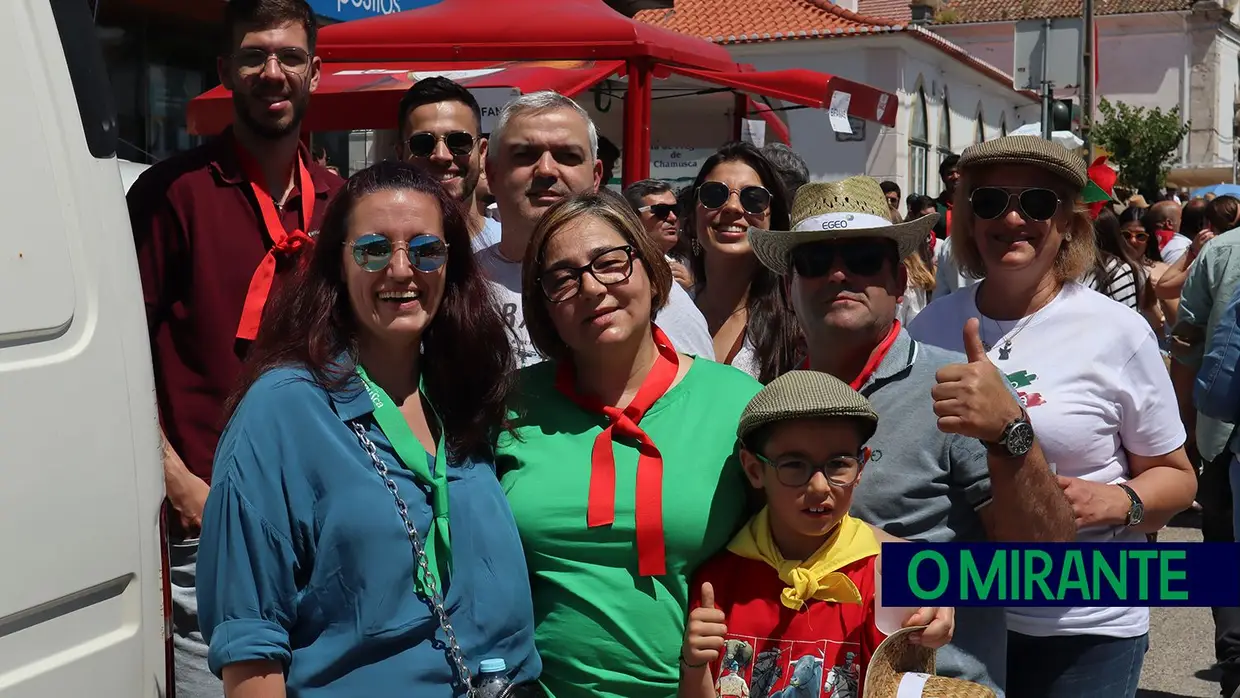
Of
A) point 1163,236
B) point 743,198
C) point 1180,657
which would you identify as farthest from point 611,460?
point 1163,236

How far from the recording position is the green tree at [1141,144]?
37.0m

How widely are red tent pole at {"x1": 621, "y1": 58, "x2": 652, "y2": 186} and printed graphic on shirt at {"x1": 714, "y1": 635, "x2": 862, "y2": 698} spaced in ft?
19.6

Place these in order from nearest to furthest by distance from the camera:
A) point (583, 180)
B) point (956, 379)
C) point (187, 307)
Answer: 1. point (956, 379)
2. point (187, 307)
3. point (583, 180)

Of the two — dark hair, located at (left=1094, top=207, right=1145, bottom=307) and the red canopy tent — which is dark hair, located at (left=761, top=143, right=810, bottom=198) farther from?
dark hair, located at (left=1094, top=207, right=1145, bottom=307)

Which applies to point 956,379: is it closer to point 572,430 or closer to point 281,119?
point 572,430

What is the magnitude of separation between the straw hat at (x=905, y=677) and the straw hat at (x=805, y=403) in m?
0.42

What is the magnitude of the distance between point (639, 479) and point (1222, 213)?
294 inches

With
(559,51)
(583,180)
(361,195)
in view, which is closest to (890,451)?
(361,195)

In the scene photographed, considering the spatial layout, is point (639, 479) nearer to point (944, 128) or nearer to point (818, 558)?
point (818, 558)

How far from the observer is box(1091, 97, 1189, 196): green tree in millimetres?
37000

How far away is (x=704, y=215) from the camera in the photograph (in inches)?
168

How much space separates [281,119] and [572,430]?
1367 mm

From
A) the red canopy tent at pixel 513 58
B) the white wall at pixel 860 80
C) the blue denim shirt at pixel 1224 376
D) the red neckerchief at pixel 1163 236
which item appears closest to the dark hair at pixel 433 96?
the blue denim shirt at pixel 1224 376

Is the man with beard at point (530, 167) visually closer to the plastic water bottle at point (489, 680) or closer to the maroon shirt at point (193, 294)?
the maroon shirt at point (193, 294)
